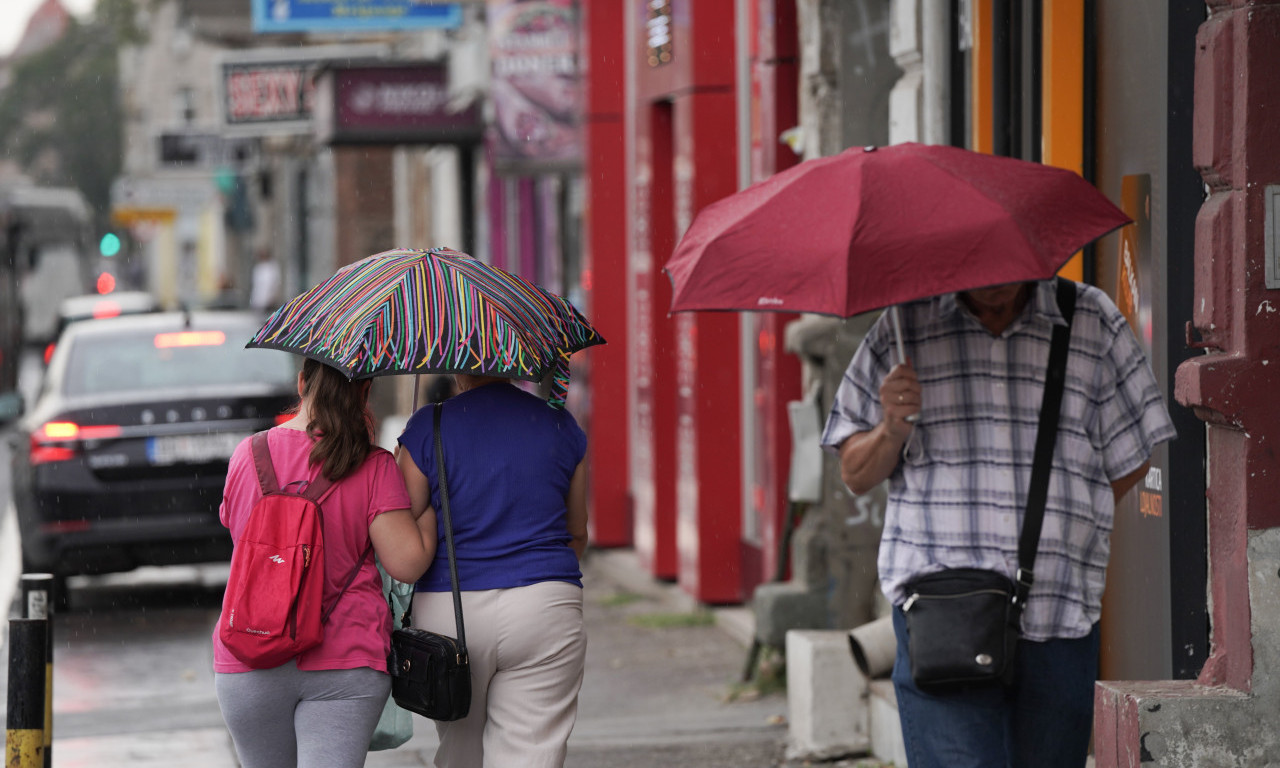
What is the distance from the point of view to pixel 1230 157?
4020 millimetres

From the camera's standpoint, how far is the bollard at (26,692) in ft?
17.2

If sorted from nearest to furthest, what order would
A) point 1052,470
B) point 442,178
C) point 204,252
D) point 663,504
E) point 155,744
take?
point 1052,470 → point 155,744 → point 663,504 → point 442,178 → point 204,252

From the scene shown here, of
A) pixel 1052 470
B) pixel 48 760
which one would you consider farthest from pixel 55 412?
pixel 1052 470

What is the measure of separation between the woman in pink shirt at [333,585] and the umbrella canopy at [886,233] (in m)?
0.74

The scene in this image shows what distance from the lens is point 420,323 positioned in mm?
3969

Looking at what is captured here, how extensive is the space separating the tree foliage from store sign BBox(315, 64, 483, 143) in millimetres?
71238

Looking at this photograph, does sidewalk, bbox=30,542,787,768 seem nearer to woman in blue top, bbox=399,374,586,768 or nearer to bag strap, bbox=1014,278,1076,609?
woman in blue top, bbox=399,374,586,768

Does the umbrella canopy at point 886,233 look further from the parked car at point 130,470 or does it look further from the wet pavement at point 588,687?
the parked car at point 130,470

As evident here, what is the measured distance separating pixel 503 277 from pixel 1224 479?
1650 millimetres

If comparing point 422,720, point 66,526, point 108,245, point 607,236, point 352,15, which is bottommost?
point 422,720

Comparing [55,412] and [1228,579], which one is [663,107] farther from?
[1228,579]

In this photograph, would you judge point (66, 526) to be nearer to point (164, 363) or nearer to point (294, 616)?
point (164, 363)

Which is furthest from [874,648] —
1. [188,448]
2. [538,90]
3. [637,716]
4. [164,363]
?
[538,90]

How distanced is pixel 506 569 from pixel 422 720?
396 centimetres
